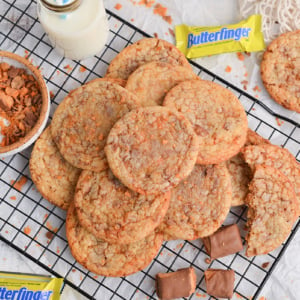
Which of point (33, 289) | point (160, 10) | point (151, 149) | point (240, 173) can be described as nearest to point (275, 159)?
point (240, 173)

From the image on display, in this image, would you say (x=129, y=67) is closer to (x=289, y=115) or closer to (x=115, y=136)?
(x=115, y=136)

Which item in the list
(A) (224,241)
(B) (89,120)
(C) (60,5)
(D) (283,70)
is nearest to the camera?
(C) (60,5)

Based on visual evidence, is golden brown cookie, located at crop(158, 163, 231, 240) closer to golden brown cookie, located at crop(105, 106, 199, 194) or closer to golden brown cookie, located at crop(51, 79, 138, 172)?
golden brown cookie, located at crop(105, 106, 199, 194)

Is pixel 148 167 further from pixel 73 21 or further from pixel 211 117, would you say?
pixel 73 21

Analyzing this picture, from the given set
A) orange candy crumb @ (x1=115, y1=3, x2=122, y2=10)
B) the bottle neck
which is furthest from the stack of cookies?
orange candy crumb @ (x1=115, y1=3, x2=122, y2=10)

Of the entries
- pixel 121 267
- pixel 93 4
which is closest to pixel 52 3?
pixel 93 4
